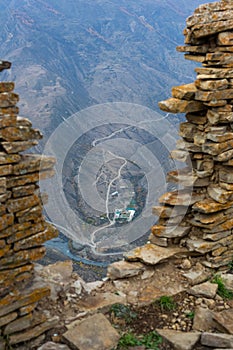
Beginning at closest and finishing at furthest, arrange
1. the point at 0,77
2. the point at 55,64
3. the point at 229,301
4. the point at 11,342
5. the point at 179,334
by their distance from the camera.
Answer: the point at 11,342 → the point at 179,334 → the point at 229,301 → the point at 0,77 → the point at 55,64

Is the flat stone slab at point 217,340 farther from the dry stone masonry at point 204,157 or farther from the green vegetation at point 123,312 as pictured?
the dry stone masonry at point 204,157

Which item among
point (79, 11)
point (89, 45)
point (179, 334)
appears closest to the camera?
point (179, 334)

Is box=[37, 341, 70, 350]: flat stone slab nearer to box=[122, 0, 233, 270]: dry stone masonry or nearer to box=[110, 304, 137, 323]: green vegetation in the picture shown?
box=[110, 304, 137, 323]: green vegetation

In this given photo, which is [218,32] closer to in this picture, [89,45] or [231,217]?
[231,217]

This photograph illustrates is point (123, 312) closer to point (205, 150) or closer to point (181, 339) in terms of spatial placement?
point (181, 339)

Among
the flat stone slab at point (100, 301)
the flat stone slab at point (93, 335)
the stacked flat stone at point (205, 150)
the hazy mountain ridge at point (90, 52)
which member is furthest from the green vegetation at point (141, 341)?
the hazy mountain ridge at point (90, 52)

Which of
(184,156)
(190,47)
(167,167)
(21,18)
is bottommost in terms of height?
(167,167)

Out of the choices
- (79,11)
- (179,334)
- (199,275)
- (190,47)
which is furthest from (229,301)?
(79,11)
